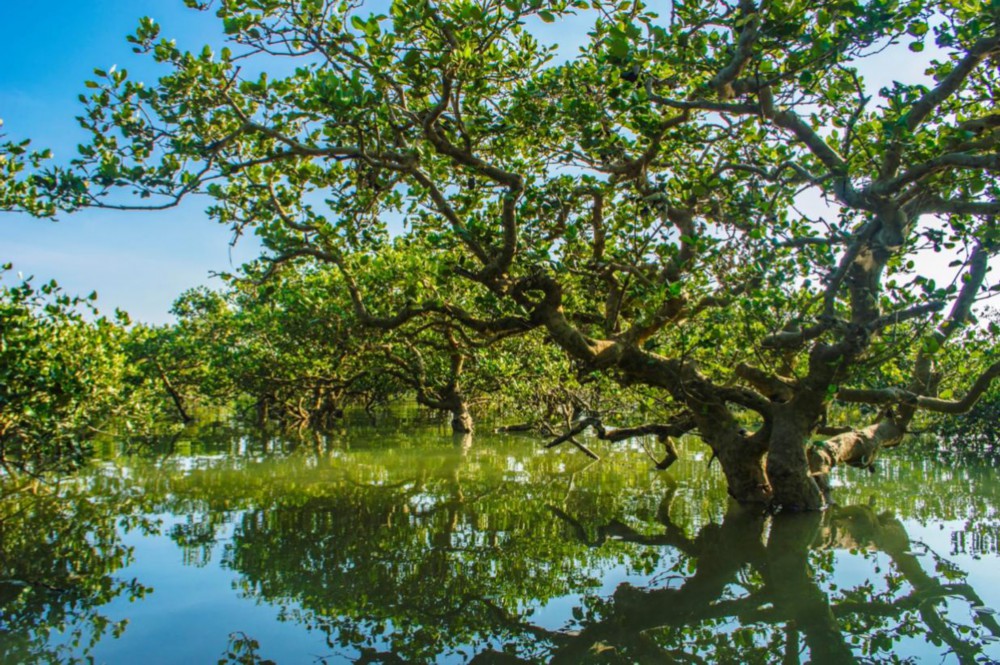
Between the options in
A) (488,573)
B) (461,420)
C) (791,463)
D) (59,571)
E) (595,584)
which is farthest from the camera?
(461,420)

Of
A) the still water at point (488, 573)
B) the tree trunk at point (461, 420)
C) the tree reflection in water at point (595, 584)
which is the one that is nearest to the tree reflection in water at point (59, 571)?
the still water at point (488, 573)

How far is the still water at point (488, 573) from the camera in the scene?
16.9ft

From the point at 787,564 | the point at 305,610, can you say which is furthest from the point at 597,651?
the point at 787,564

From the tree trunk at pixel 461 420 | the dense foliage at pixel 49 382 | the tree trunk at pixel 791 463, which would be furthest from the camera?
the tree trunk at pixel 461 420

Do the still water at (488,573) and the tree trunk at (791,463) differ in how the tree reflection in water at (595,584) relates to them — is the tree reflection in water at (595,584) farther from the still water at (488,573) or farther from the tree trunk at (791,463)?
the tree trunk at (791,463)

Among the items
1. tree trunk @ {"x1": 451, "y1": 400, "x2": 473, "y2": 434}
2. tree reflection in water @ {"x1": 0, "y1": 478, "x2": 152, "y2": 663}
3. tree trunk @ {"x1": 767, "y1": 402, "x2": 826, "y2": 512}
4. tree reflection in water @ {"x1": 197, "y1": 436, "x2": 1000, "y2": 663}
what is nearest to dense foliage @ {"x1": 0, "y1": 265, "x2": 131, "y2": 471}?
tree reflection in water @ {"x1": 0, "y1": 478, "x2": 152, "y2": 663}

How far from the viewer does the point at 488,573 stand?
22.6 ft

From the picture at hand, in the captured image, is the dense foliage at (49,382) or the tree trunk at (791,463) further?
the tree trunk at (791,463)

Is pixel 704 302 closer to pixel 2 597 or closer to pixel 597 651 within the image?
pixel 597 651

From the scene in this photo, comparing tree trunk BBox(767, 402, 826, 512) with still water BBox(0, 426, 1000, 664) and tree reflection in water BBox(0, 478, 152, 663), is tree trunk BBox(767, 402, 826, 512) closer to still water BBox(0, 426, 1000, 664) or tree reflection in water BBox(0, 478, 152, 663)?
still water BBox(0, 426, 1000, 664)

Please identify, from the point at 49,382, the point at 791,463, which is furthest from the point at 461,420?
the point at 49,382

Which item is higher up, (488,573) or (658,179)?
(658,179)

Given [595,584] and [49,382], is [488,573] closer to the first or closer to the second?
[595,584]

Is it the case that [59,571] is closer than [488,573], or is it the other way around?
[488,573]
